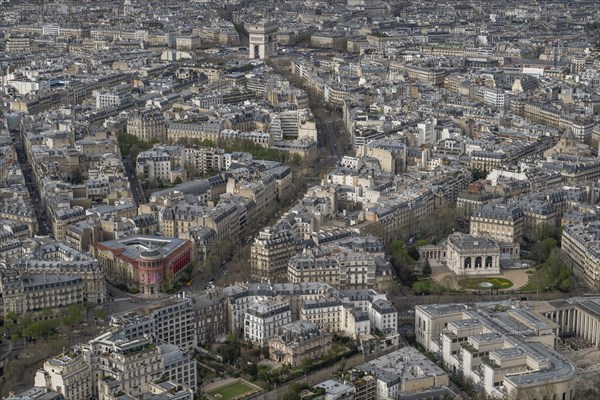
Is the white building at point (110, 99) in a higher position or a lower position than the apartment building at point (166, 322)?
higher

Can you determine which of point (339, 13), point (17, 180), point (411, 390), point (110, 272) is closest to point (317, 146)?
point (17, 180)

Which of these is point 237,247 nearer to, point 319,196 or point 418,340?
point 319,196

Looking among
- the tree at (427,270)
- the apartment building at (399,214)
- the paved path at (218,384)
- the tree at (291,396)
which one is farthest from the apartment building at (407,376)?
the apartment building at (399,214)

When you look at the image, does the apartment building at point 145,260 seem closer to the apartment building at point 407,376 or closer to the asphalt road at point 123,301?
→ the asphalt road at point 123,301

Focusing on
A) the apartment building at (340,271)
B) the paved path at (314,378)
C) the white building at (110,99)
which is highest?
the white building at (110,99)

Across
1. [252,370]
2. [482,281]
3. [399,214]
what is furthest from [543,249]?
[252,370]

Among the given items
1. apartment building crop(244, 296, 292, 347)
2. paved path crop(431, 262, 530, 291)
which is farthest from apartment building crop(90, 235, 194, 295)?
paved path crop(431, 262, 530, 291)
